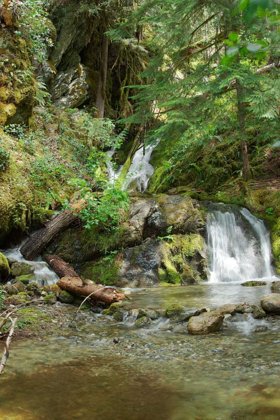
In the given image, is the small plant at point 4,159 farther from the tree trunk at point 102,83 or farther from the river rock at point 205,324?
the tree trunk at point 102,83

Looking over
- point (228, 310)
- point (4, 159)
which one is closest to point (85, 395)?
point (228, 310)

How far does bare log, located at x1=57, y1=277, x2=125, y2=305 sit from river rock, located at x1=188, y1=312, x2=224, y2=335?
1991 millimetres

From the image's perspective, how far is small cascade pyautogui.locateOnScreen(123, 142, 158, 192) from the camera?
46.8ft

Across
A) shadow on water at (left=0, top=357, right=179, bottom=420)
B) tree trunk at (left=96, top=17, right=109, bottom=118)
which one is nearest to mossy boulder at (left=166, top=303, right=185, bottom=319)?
shadow on water at (left=0, top=357, right=179, bottom=420)

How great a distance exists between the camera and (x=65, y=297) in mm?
6289

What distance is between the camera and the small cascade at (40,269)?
298 inches

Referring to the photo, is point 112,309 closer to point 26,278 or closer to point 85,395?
point 26,278

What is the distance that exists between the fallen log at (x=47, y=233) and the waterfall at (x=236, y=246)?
4.00 m

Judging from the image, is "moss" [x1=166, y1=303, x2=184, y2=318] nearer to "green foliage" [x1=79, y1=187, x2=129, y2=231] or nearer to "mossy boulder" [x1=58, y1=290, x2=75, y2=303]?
"mossy boulder" [x1=58, y1=290, x2=75, y2=303]

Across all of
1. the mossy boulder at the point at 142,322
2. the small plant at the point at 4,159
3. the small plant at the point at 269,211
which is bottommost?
the mossy boulder at the point at 142,322

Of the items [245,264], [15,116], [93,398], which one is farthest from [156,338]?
[15,116]

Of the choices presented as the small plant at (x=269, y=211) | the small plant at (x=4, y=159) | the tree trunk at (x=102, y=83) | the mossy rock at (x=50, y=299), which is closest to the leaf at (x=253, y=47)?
the mossy rock at (x=50, y=299)

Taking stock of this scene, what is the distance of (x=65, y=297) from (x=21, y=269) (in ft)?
6.54

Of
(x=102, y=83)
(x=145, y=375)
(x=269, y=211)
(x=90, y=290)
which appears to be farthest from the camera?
(x=102, y=83)
